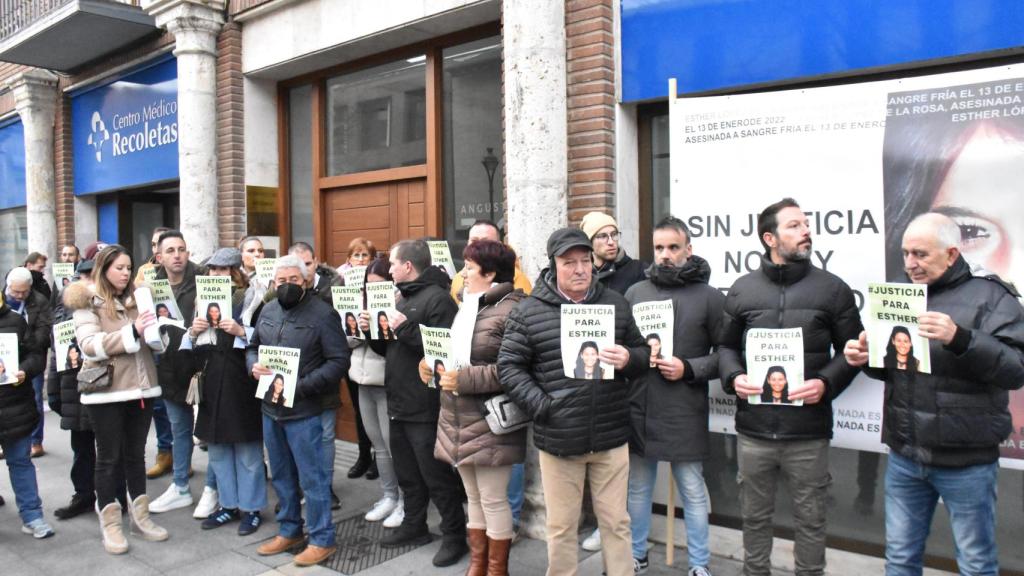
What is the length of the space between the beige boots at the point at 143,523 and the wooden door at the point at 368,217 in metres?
2.43

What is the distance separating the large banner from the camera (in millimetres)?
3648

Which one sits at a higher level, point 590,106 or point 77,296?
point 590,106

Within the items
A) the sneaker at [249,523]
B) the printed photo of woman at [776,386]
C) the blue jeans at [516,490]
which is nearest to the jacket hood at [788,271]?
the printed photo of woman at [776,386]

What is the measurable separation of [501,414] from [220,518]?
2.63 m

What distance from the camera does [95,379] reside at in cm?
476

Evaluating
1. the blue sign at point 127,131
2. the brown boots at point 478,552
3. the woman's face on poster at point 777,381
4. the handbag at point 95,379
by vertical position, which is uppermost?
the blue sign at point 127,131

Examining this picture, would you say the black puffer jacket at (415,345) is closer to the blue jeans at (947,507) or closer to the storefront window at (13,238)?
the blue jeans at (947,507)

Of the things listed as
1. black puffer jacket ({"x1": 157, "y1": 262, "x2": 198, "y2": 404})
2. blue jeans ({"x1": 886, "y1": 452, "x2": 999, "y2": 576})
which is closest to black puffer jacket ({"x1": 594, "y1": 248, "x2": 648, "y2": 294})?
blue jeans ({"x1": 886, "y1": 452, "x2": 999, "y2": 576})

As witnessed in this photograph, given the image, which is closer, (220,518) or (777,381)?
(777,381)

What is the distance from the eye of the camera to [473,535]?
427 centimetres

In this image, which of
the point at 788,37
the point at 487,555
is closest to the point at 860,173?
the point at 788,37

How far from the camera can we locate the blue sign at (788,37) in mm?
4098

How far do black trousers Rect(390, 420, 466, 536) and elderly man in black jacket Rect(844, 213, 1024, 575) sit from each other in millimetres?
2532

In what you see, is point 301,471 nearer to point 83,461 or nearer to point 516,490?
point 516,490
